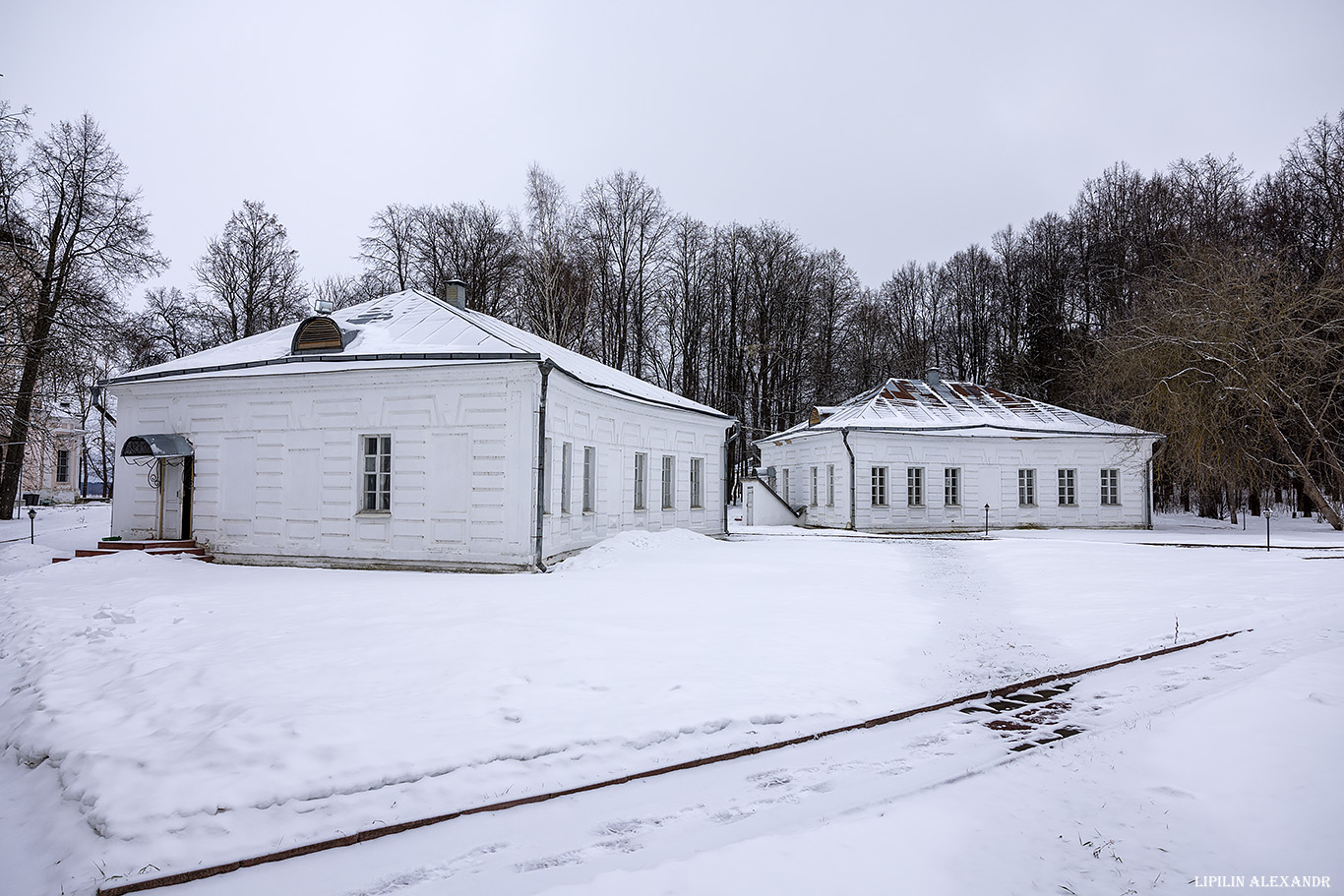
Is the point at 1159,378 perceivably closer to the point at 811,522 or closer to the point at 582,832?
the point at 811,522

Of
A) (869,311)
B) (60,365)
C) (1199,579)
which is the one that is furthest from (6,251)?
(869,311)

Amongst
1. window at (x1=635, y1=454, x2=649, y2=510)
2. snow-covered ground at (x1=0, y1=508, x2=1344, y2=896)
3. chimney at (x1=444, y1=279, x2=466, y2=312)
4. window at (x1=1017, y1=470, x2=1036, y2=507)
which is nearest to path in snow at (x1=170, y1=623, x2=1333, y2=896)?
snow-covered ground at (x1=0, y1=508, x2=1344, y2=896)

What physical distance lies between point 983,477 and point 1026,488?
5.53 feet

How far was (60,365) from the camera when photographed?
1683 cm

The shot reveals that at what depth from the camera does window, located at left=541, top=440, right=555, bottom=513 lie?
12.5 meters

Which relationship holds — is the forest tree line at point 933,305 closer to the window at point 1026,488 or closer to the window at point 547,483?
the window at point 1026,488

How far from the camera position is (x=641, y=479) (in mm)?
17547

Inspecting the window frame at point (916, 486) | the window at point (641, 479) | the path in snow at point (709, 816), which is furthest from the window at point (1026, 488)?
the path in snow at point (709, 816)

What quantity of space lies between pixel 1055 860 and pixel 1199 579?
10.7 metres

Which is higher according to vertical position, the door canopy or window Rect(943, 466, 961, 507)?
the door canopy

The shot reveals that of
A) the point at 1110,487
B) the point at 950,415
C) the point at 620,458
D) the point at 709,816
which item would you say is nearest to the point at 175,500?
the point at 620,458

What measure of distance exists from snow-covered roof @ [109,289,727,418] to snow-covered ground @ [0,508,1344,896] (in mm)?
4906

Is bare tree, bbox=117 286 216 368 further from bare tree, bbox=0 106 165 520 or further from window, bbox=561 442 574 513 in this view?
window, bbox=561 442 574 513

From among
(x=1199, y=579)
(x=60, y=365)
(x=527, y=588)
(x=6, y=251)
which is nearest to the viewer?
(x=527, y=588)
